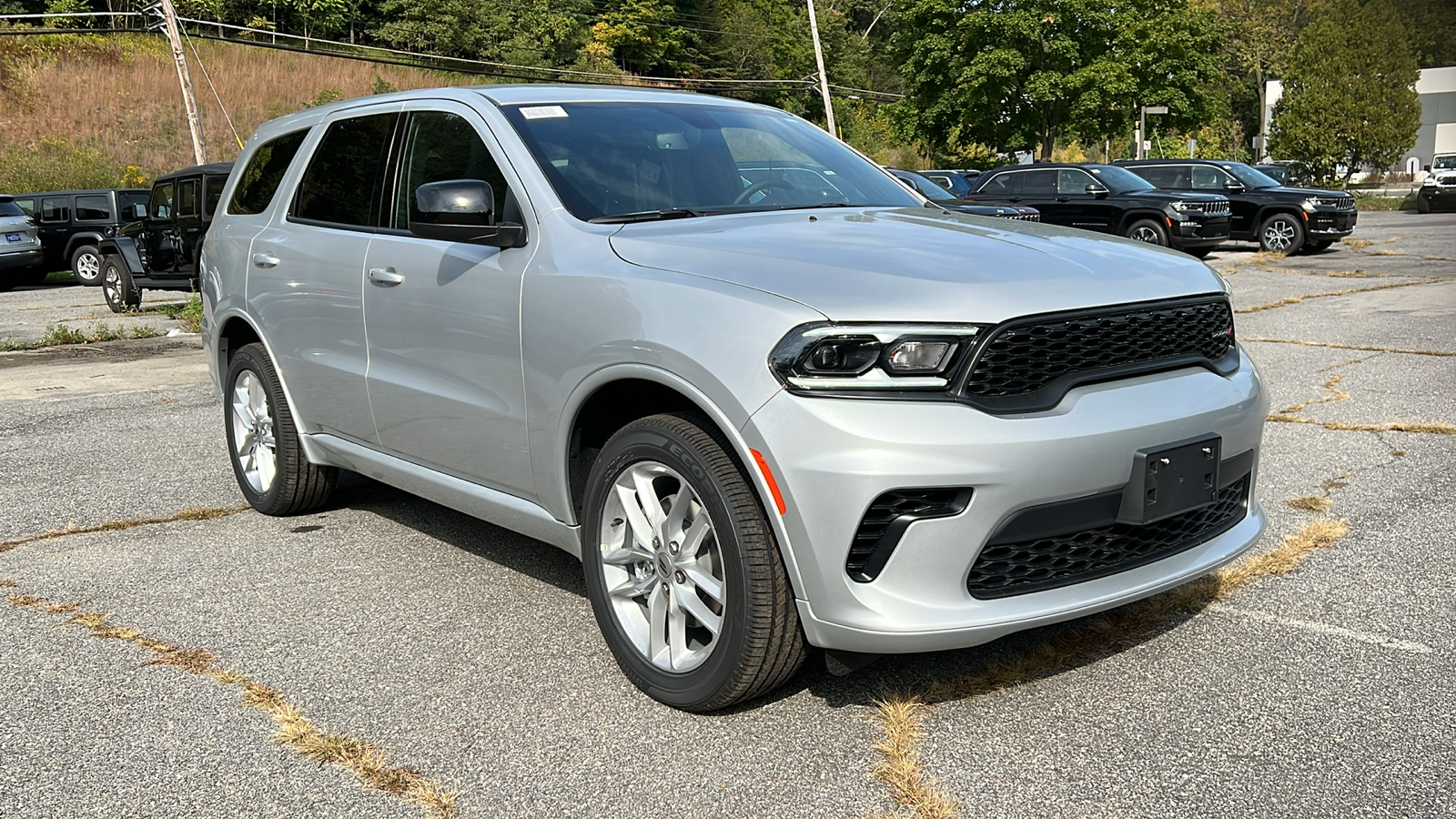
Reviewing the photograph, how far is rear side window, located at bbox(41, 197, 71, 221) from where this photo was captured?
A: 73.2 feet

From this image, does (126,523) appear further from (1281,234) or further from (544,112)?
(1281,234)

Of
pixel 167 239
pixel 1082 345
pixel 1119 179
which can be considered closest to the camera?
pixel 1082 345

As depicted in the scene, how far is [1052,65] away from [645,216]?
43554mm

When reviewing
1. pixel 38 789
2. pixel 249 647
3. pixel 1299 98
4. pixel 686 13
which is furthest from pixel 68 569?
pixel 686 13

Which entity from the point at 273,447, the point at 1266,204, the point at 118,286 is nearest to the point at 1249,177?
the point at 1266,204

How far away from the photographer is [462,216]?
12.3ft

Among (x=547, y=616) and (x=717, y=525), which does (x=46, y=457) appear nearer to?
(x=547, y=616)

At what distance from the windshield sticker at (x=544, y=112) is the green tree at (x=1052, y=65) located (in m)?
41.1

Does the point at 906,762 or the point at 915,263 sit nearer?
the point at 906,762

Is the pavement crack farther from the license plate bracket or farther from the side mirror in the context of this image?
the license plate bracket

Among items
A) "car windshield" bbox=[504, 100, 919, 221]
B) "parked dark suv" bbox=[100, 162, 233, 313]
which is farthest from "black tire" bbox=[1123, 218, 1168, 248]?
"car windshield" bbox=[504, 100, 919, 221]

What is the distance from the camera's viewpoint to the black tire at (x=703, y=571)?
3000 mm

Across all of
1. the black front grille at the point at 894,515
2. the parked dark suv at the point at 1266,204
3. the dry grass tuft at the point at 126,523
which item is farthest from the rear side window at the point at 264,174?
the parked dark suv at the point at 1266,204

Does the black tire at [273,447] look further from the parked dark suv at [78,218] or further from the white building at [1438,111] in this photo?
the white building at [1438,111]
